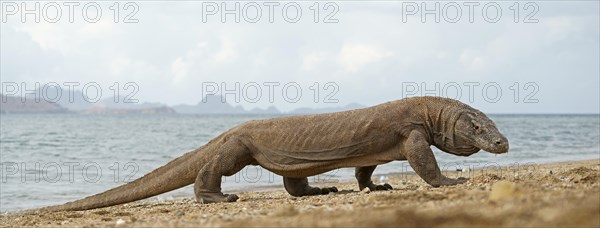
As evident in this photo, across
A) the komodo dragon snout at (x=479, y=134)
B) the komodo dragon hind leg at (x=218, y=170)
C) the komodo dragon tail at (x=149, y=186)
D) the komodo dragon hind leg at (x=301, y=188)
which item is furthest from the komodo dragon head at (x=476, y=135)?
the komodo dragon tail at (x=149, y=186)

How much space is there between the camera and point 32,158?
97.0 ft

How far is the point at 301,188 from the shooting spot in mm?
12344

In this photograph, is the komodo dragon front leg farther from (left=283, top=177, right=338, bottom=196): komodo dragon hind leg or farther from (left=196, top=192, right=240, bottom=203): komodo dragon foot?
(left=196, top=192, right=240, bottom=203): komodo dragon foot

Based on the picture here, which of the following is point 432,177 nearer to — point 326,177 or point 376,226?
point 376,226

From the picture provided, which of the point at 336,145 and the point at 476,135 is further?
the point at 336,145

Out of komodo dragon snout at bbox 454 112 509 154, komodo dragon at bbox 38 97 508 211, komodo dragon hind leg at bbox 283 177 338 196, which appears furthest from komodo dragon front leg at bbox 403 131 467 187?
komodo dragon hind leg at bbox 283 177 338 196

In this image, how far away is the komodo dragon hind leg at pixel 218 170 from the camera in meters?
11.6

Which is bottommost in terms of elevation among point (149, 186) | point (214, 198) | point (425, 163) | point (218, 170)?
point (214, 198)

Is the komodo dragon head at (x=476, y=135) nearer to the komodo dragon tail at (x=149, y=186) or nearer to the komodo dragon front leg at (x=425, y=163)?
the komodo dragon front leg at (x=425, y=163)

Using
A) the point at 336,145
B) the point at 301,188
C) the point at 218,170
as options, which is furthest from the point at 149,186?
the point at 336,145

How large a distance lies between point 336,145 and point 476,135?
6.13 ft

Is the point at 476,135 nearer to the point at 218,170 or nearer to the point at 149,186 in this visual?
the point at 218,170

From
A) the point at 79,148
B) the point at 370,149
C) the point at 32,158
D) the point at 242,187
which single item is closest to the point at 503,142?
the point at 370,149

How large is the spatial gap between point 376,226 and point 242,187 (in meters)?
12.6
